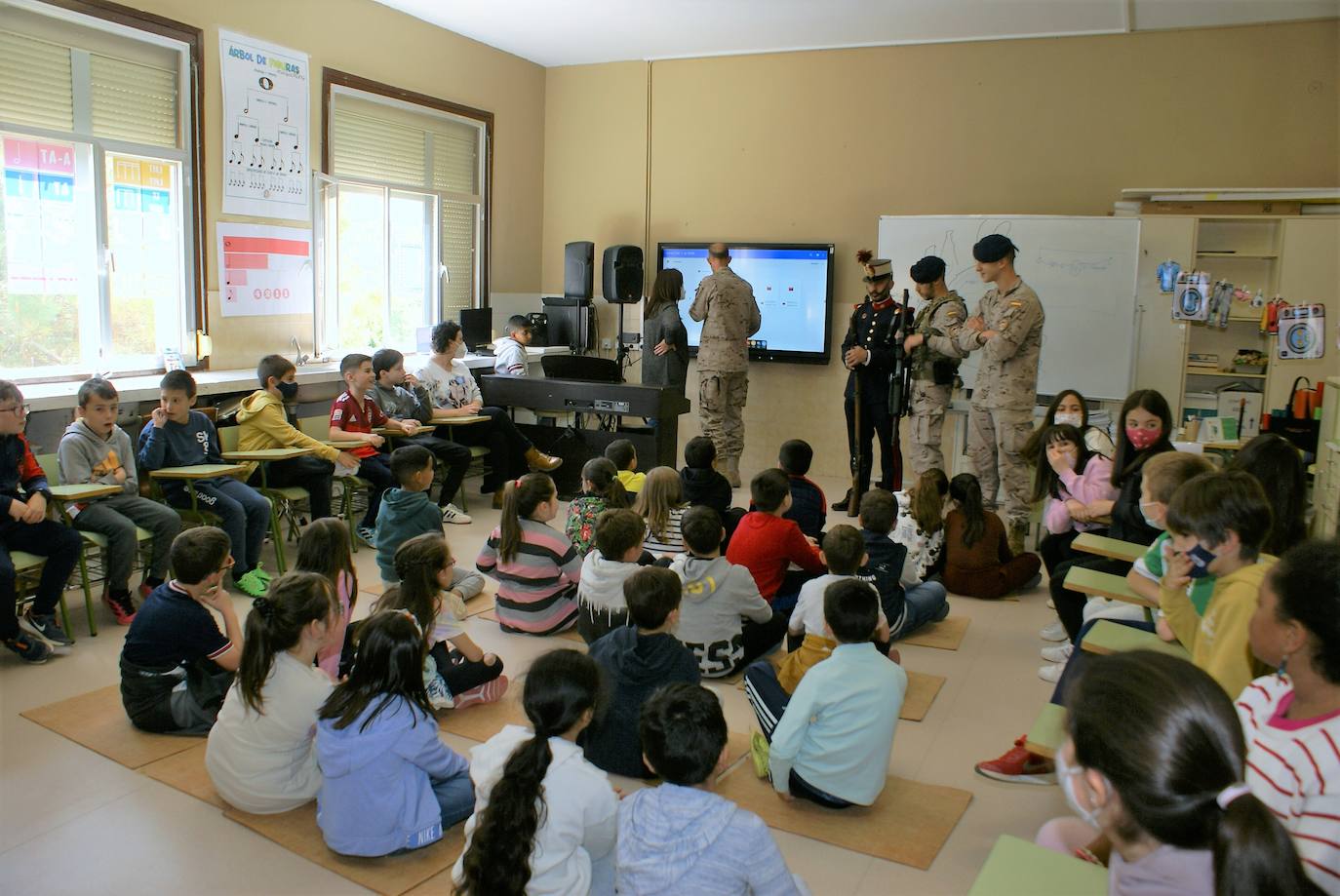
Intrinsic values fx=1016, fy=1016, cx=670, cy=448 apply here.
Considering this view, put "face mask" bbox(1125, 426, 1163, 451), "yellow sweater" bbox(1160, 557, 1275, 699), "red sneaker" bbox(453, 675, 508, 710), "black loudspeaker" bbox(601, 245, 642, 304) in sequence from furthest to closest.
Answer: "black loudspeaker" bbox(601, 245, 642, 304) → "face mask" bbox(1125, 426, 1163, 451) → "red sneaker" bbox(453, 675, 508, 710) → "yellow sweater" bbox(1160, 557, 1275, 699)

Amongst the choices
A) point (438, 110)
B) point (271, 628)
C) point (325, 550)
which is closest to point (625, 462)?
point (325, 550)

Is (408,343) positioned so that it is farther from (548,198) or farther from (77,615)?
(77,615)

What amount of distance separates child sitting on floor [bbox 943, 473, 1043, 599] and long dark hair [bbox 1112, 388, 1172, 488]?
2.19 feet

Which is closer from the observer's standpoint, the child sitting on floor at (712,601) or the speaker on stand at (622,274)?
the child sitting on floor at (712,601)

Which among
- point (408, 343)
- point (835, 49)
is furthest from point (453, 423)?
point (835, 49)

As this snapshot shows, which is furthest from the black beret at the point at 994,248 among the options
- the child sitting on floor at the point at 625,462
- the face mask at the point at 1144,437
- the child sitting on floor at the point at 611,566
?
the child sitting on floor at the point at 611,566

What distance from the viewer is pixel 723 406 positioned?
283 inches

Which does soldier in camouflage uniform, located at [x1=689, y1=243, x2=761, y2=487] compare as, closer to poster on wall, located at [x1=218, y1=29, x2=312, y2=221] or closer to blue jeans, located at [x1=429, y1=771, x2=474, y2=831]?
poster on wall, located at [x1=218, y1=29, x2=312, y2=221]

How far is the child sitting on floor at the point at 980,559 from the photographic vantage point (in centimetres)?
465

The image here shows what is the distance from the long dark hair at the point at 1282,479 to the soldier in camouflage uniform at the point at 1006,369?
219 centimetres

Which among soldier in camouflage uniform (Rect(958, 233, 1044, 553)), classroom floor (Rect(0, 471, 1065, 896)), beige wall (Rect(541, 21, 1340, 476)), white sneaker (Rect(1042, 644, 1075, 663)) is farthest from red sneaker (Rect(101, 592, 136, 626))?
beige wall (Rect(541, 21, 1340, 476))

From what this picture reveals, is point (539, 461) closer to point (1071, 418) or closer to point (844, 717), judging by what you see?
point (1071, 418)

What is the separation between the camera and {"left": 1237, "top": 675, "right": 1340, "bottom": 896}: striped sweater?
58.5 inches

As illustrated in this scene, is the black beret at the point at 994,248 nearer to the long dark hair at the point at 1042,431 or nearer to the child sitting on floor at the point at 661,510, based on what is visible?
the long dark hair at the point at 1042,431
